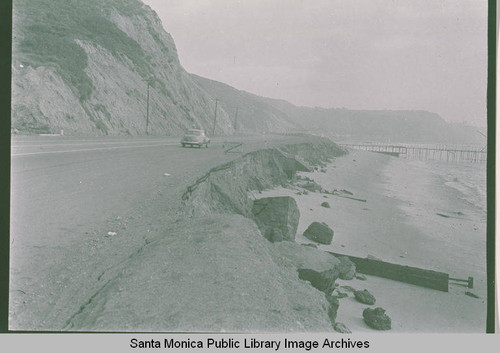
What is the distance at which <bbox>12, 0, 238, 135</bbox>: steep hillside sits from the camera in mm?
32594

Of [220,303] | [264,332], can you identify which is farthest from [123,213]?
[264,332]

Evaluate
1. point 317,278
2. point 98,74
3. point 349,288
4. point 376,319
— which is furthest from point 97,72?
point 376,319

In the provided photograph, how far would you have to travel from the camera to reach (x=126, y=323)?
4598mm

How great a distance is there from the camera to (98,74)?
43094mm

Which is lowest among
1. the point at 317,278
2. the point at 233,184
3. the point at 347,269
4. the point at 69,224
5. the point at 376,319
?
the point at 376,319

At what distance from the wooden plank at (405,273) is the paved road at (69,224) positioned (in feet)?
17.3

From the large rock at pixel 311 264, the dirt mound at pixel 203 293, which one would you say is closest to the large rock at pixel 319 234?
the large rock at pixel 311 264

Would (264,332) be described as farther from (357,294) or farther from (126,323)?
(357,294)

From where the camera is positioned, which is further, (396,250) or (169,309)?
(396,250)

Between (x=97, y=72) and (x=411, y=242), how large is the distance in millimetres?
37193

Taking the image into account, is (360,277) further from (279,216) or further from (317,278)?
(317,278)

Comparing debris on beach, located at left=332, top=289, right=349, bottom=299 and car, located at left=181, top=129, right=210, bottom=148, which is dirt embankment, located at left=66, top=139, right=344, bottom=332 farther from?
car, located at left=181, top=129, right=210, bottom=148

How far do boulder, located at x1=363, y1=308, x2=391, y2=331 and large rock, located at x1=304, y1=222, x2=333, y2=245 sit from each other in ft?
17.4

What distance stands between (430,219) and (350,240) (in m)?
8.27
